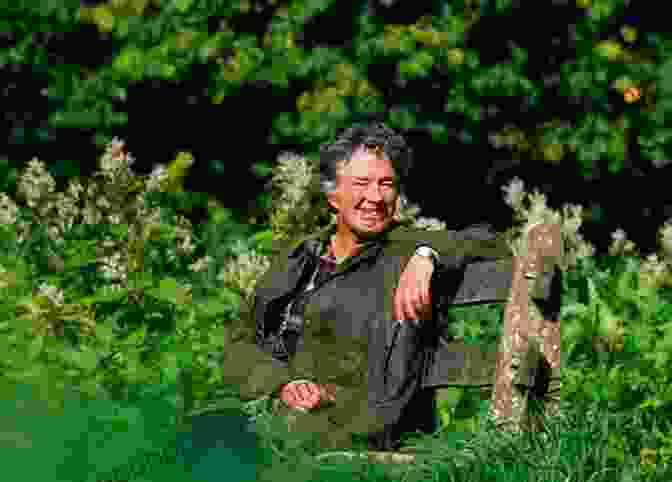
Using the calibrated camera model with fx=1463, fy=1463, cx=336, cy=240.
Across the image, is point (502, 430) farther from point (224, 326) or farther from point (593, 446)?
point (224, 326)

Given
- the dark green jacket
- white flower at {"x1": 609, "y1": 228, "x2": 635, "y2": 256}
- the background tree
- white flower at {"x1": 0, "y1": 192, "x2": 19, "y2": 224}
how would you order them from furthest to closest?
the background tree
white flower at {"x1": 609, "y1": 228, "x2": 635, "y2": 256}
white flower at {"x1": 0, "y1": 192, "x2": 19, "y2": 224}
the dark green jacket

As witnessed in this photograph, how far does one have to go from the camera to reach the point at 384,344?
153 inches

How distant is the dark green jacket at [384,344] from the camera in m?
3.89

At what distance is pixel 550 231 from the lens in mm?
3840

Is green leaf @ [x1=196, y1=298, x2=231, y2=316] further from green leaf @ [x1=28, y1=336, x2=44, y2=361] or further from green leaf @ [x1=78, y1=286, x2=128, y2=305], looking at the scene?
green leaf @ [x1=28, y1=336, x2=44, y2=361]

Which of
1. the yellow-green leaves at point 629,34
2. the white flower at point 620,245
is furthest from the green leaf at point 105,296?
the yellow-green leaves at point 629,34

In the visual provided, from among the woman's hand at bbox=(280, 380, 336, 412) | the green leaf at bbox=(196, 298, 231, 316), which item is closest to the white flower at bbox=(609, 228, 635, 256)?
the green leaf at bbox=(196, 298, 231, 316)

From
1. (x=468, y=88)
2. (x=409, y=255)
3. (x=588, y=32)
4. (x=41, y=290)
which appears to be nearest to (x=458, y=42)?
(x=468, y=88)

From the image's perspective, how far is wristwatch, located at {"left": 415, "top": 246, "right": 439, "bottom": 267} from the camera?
12.8 feet

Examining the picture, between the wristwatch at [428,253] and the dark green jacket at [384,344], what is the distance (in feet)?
0.07

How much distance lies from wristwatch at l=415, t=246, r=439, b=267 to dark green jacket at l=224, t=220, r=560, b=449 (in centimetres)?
2

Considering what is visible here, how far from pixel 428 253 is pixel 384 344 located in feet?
0.89

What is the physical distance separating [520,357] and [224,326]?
1.88 m

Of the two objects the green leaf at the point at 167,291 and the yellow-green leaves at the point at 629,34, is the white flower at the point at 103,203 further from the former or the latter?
the yellow-green leaves at the point at 629,34
